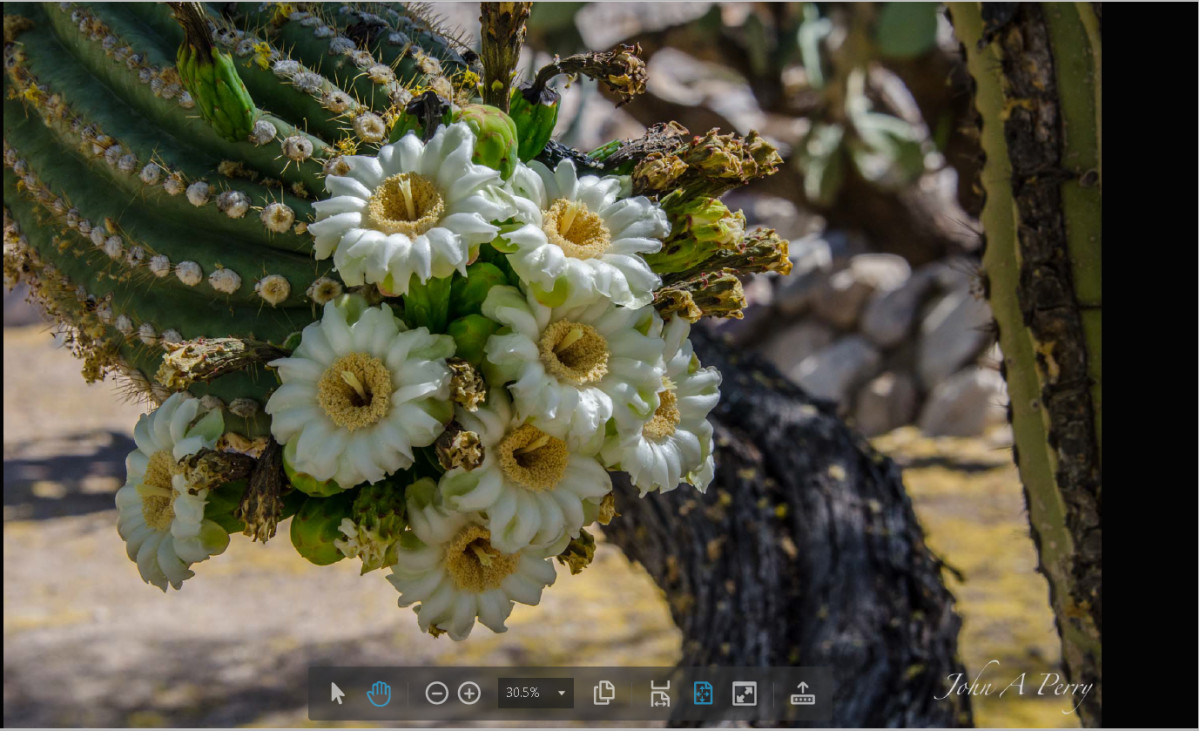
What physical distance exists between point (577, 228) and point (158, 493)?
0.41 meters

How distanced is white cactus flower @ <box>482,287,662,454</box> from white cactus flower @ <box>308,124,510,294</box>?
0.20 ft

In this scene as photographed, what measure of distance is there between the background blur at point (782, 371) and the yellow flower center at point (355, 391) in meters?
Answer: 1.03

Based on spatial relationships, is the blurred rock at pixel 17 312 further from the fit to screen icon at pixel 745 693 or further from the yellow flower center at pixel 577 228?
the yellow flower center at pixel 577 228

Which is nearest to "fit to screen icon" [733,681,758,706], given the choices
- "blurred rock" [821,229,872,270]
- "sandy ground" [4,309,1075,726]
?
"sandy ground" [4,309,1075,726]

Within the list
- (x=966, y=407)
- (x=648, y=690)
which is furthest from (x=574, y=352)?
(x=966, y=407)

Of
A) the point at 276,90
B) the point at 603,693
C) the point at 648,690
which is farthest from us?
the point at 648,690

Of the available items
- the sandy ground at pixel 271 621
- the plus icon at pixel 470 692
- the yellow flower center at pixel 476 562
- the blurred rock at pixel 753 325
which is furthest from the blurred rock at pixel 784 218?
the yellow flower center at pixel 476 562

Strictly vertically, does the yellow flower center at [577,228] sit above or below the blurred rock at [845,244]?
below

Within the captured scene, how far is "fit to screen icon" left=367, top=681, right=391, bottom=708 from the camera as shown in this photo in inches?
66.8

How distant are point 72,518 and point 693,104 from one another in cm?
334

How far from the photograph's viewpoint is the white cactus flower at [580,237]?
0.73 m

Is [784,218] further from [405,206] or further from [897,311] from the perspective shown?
[405,206]

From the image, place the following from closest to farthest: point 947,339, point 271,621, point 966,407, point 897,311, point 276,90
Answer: point 276,90, point 271,621, point 966,407, point 947,339, point 897,311

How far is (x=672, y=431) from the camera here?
2.68 ft
